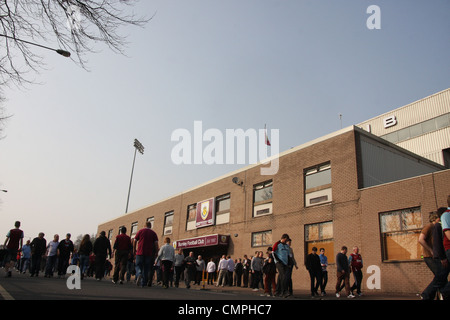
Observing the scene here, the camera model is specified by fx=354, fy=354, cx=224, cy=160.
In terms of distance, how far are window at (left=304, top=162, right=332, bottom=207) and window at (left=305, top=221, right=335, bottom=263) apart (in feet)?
4.22

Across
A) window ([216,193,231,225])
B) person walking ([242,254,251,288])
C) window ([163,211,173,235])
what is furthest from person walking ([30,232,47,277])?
window ([163,211,173,235])

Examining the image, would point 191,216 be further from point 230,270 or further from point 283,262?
point 283,262

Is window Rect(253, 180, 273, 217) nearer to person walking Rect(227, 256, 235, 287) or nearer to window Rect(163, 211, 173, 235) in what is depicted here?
person walking Rect(227, 256, 235, 287)

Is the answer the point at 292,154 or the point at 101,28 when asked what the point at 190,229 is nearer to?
the point at 292,154

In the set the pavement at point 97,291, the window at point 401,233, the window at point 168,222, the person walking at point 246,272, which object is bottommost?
the pavement at point 97,291

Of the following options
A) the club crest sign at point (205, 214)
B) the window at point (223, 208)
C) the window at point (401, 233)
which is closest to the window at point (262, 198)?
the window at point (223, 208)

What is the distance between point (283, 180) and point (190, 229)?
11.5 metres

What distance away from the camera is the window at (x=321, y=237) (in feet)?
59.3

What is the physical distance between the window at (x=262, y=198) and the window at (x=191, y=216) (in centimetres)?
772

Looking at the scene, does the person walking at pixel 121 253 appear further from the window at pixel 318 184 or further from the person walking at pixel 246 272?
the window at pixel 318 184

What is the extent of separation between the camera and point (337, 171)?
18.6 metres
